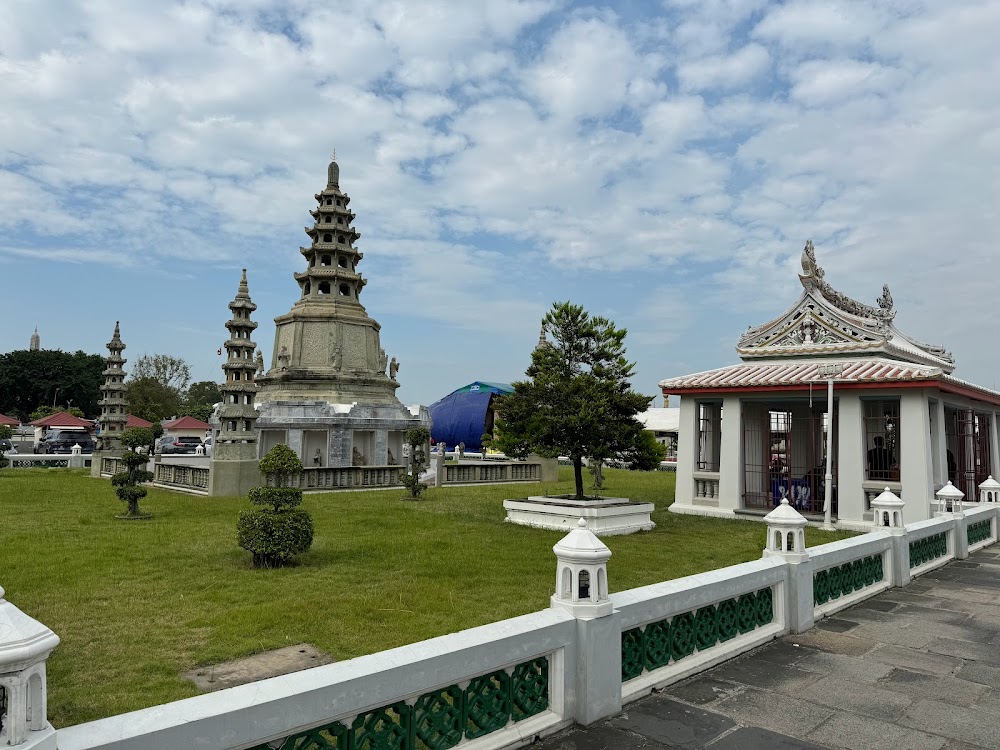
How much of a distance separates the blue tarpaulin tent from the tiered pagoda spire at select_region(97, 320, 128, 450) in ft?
81.8

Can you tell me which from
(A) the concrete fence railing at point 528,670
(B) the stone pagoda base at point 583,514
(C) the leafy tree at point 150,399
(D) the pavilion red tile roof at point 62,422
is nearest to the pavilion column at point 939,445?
(B) the stone pagoda base at point 583,514

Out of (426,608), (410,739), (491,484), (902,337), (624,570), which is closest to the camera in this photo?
(410,739)

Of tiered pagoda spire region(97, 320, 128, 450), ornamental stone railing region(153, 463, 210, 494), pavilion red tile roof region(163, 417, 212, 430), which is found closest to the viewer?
ornamental stone railing region(153, 463, 210, 494)

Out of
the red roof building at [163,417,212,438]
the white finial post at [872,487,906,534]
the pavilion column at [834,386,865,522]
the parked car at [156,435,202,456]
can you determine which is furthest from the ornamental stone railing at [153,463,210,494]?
the red roof building at [163,417,212,438]

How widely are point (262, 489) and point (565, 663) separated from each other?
8318 mm

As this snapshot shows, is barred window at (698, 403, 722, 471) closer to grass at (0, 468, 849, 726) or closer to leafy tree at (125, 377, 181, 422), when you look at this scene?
grass at (0, 468, 849, 726)

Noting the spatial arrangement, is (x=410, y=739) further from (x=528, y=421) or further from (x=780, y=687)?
(x=528, y=421)

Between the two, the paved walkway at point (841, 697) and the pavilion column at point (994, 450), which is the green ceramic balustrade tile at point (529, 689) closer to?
the paved walkway at point (841, 697)

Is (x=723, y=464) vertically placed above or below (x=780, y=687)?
above

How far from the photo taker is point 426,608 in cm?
859

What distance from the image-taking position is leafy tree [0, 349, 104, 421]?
255 feet

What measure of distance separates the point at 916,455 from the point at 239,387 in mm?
21706

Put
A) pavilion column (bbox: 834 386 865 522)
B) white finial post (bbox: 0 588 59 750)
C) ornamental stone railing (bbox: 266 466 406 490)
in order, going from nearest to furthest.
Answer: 1. white finial post (bbox: 0 588 59 750)
2. pavilion column (bbox: 834 386 865 522)
3. ornamental stone railing (bbox: 266 466 406 490)

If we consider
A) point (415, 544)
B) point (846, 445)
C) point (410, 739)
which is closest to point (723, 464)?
point (846, 445)
